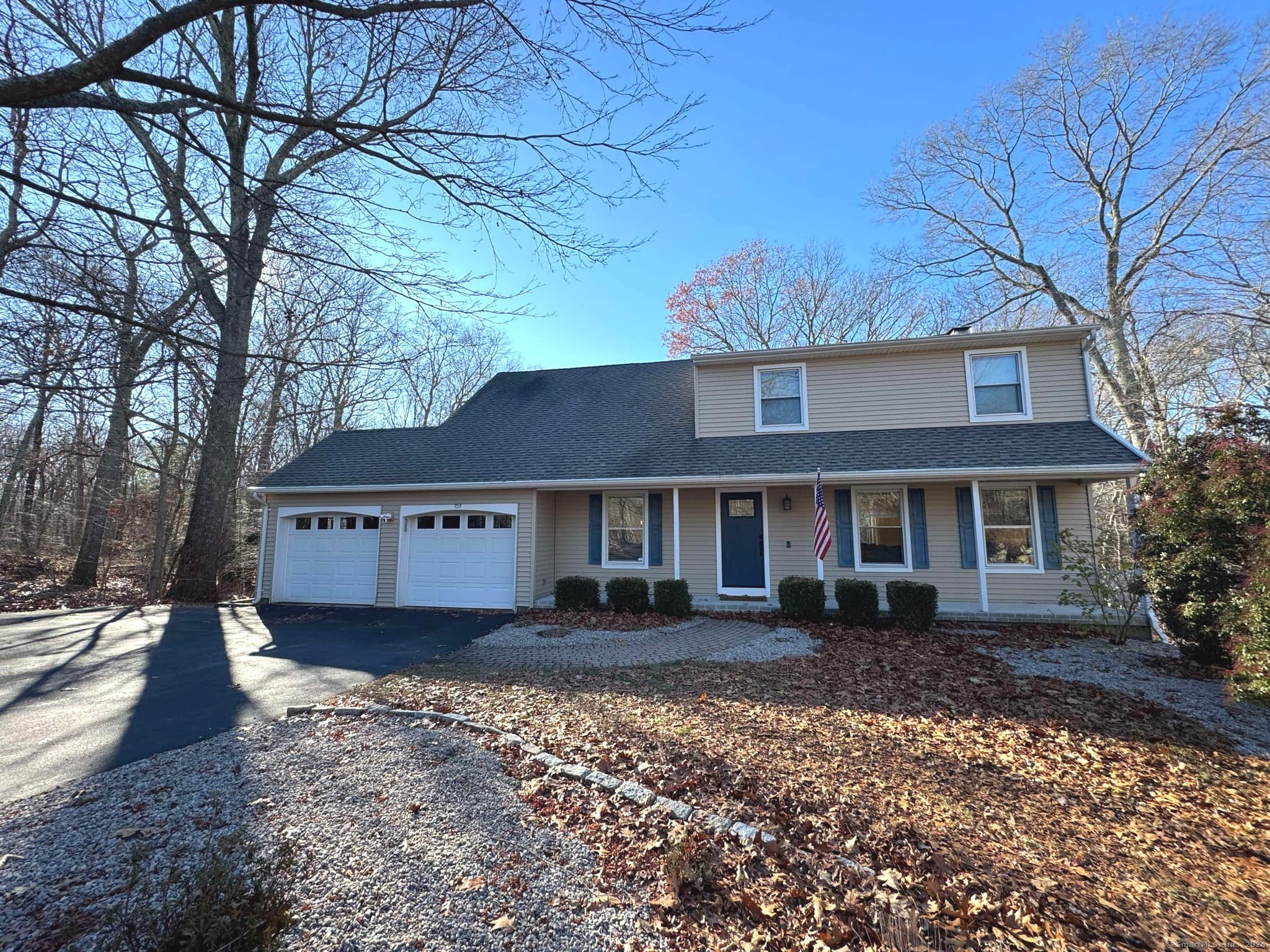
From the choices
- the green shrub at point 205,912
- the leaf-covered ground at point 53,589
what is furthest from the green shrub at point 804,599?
the leaf-covered ground at point 53,589

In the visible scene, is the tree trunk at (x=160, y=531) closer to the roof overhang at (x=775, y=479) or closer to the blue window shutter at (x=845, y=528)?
the roof overhang at (x=775, y=479)

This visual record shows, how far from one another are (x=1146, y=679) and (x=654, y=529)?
24.7ft

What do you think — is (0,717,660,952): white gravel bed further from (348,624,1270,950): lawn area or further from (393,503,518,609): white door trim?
(393,503,518,609): white door trim

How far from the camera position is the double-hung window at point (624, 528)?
11180 millimetres

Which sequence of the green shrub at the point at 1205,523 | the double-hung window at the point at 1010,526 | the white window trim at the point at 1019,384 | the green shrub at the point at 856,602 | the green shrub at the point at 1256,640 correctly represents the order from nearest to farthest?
the green shrub at the point at 1256,640 → the green shrub at the point at 1205,523 → the green shrub at the point at 856,602 → the double-hung window at the point at 1010,526 → the white window trim at the point at 1019,384

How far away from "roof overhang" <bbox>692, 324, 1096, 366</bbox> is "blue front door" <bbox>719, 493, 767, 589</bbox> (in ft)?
9.65

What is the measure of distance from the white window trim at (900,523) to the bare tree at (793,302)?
930cm

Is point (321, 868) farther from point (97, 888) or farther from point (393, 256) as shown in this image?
point (393, 256)

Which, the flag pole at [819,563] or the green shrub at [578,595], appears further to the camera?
the green shrub at [578,595]

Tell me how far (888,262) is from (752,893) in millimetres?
20302

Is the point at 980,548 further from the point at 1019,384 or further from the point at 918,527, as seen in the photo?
the point at 1019,384

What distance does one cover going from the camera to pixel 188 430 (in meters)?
13.2

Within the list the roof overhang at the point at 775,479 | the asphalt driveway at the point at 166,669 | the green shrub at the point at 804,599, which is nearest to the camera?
the asphalt driveway at the point at 166,669

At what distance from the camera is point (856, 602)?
8.84 metres
